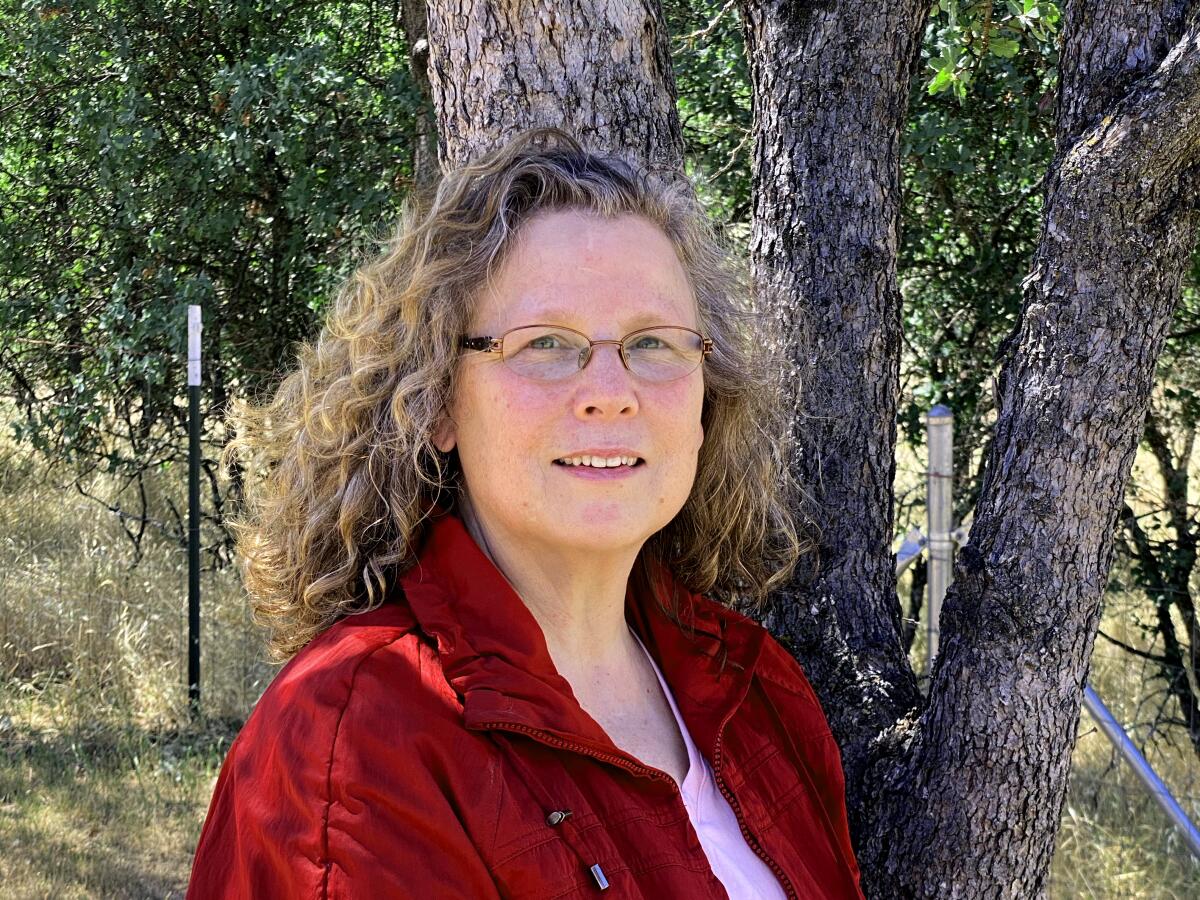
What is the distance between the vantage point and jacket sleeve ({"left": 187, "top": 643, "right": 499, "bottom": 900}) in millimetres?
1376

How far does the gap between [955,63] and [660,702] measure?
4.85 ft

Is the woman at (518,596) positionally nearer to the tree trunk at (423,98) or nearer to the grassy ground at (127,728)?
the grassy ground at (127,728)

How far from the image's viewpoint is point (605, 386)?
1.73m

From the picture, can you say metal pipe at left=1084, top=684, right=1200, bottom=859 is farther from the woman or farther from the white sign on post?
the white sign on post

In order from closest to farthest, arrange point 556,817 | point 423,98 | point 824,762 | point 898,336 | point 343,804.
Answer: point 343,804 → point 556,817 → point 824,762 → point 898,336 → point 423,98

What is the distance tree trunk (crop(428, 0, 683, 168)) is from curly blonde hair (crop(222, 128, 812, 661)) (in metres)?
0.29

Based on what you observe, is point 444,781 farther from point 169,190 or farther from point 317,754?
point 169,190

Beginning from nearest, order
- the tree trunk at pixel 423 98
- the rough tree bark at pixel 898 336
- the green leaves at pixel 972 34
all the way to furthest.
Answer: the rough tree bark at pixel 898 336, the green leaves at pixel 972 34, the tree trunk at pixel 423 98

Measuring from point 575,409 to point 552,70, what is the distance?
837mm

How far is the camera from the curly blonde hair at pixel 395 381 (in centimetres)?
182

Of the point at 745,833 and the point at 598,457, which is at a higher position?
the point at 598,457

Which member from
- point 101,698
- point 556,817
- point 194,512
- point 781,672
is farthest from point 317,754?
point 101,698

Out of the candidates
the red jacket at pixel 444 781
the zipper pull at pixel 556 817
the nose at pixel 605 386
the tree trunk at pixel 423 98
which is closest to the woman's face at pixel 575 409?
the nose at pixel 605 386

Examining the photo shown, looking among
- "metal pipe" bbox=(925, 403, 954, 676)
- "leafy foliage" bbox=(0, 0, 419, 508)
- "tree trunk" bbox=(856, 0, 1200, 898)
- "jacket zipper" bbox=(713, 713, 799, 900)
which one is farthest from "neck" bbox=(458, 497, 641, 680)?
"leafy foliage" bbox=(0, 0, 419, 508)
